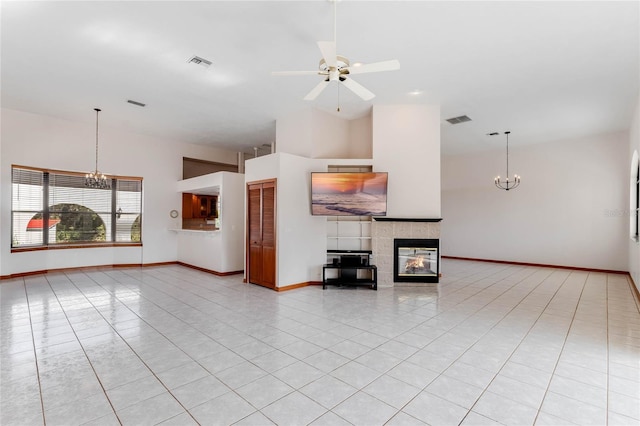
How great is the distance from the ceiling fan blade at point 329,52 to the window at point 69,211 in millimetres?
7375

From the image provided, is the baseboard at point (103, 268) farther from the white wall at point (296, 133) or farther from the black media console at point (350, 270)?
the white wall at point (296, 133)

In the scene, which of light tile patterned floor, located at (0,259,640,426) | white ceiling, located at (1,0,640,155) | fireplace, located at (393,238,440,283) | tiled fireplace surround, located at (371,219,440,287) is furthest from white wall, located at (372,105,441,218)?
light tile patterned floor, located at (0,259,640,426)

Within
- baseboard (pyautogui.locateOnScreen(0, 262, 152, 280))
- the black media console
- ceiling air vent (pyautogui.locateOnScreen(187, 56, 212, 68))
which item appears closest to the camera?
ceiling air vent (pyautogui.locateOnScreen(187, 56, 212, 68))

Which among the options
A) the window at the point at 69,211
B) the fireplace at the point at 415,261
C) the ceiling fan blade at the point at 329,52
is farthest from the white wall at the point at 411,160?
the window at the point at 69,211

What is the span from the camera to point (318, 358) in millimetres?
3051

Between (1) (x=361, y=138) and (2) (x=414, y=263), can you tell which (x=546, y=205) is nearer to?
(2) (x=414, y=263)

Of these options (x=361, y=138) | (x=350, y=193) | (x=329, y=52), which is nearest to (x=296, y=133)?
(x=361, y=138)

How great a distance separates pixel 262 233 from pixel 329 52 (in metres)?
3.99

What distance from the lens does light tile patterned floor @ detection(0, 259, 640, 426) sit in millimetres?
2230

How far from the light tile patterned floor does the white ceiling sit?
372 centimetres

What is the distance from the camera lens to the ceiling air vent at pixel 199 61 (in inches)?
176

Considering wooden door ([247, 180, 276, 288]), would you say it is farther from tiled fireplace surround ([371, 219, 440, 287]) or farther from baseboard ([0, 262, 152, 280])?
baseboard ([0, 262, 152, 280])

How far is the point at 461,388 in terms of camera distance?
2.52 metres

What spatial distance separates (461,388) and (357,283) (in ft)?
11.7
